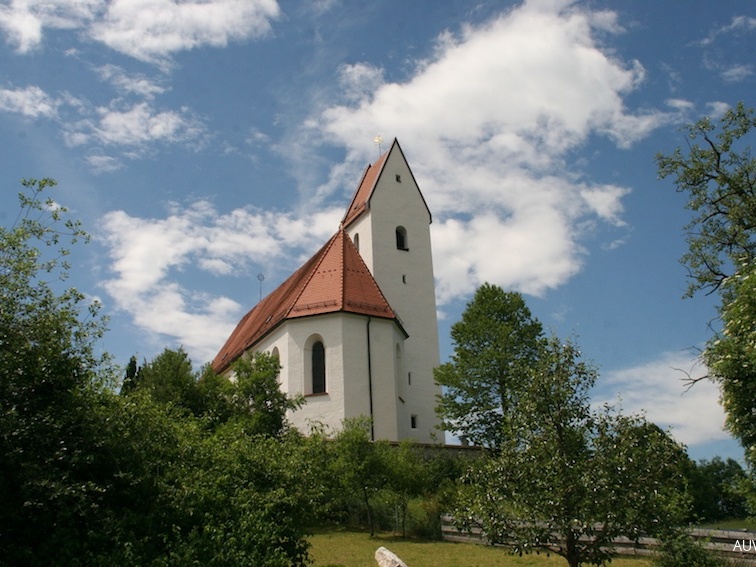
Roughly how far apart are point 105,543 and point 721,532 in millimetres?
12389

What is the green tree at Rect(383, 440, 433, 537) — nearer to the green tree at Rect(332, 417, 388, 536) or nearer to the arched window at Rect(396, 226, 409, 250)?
the green tree at Rect(332, 417, 388, 536)

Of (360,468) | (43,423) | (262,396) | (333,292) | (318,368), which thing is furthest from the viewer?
(333,292)

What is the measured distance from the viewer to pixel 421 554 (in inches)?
667

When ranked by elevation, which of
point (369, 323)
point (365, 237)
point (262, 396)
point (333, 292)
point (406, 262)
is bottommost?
point (262, 396)

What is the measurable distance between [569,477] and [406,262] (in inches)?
1036

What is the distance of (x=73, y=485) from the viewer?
10.4 meters

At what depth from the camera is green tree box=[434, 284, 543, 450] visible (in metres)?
31.4

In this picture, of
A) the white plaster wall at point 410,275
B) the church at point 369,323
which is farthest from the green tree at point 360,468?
the white plaster wall at point 410,275

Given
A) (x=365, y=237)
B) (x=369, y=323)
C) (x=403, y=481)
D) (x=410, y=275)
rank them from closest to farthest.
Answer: (x=403, y=481) → (x=369, y=323) → (x=410, y=275) → (x=365, y=237)

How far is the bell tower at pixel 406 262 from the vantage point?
34.2 metres

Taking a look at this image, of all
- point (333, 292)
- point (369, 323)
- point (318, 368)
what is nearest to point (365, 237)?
point (333, 292)

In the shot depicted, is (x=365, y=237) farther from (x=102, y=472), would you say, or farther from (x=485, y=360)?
(x=102, y=472)

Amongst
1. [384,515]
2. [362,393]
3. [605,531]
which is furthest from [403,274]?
[605,531]

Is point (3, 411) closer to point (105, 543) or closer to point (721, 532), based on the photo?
point (105, 543)
